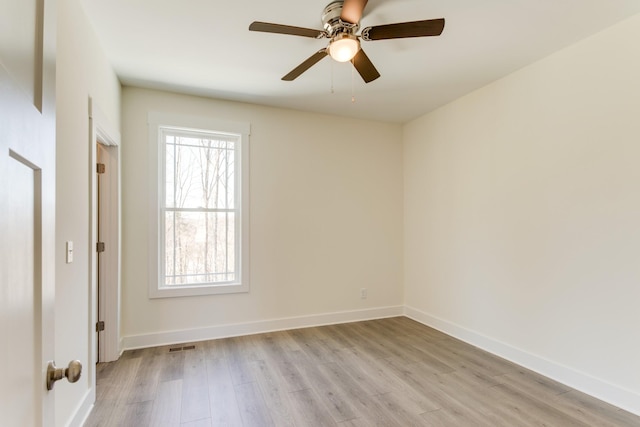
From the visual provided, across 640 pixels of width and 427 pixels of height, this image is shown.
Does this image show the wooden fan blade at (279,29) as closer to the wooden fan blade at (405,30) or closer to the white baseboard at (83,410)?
the wooden fan blade at (405,30)

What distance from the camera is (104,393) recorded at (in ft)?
7.83

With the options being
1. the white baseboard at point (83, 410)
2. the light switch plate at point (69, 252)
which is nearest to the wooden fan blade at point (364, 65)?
the light switch plate at point (69, 252)

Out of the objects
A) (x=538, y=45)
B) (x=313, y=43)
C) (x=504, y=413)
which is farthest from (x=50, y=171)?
(x=538, y=45)

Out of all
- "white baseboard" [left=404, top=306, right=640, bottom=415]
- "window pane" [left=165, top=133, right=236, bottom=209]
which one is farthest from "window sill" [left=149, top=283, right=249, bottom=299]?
"white baseboard" [left=404, top=306, right=640, bottom=415]

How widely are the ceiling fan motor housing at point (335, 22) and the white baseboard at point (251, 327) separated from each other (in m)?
3.08

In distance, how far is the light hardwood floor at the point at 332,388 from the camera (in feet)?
6.88

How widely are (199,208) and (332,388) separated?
2.36m

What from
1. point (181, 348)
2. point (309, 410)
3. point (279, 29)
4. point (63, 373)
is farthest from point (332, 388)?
point (279, 29)

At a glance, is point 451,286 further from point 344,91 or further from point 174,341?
point 174,341

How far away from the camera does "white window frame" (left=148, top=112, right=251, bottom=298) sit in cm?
332

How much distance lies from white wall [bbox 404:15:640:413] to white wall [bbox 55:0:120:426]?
3.47 m

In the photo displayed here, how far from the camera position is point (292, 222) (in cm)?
389

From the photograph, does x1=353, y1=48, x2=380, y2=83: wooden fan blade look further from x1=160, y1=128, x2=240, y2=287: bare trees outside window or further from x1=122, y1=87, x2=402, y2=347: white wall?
x1=160, y1=128, x2=240, y2=287: bare trees outside window

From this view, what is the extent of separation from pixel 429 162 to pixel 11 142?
4013 millimetres
